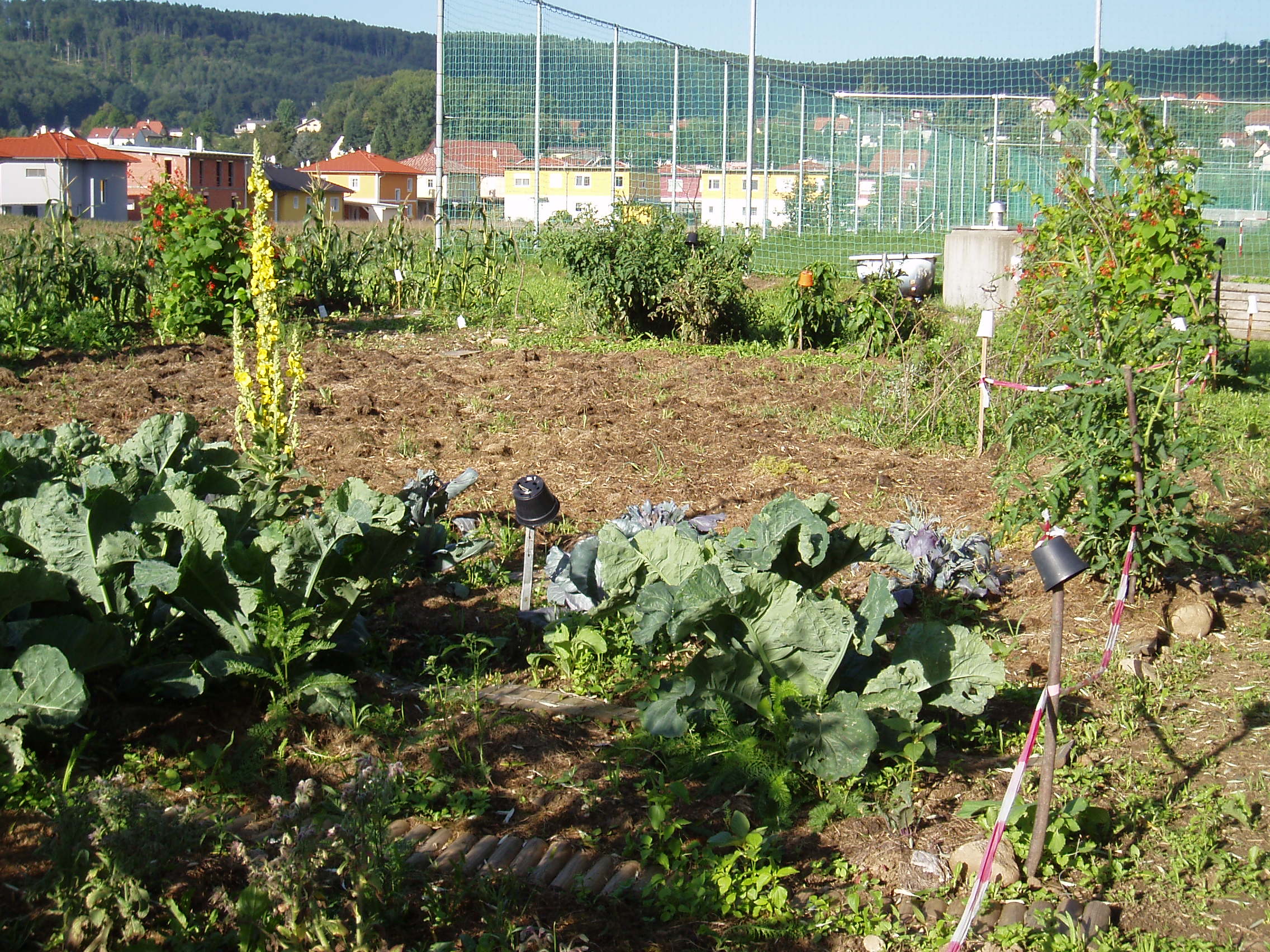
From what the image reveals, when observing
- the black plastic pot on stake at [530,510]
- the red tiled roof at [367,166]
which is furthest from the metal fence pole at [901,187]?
the red tiled roof at [367,166]

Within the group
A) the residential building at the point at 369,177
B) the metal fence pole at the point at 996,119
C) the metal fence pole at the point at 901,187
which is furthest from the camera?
the residential building at the point at 369,177

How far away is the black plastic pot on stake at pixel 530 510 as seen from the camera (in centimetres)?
382

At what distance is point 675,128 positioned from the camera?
1753 cm

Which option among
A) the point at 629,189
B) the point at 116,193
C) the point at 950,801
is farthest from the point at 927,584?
the point at 116,193

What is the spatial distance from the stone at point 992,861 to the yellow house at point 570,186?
14.5 metres

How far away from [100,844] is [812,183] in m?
18.5

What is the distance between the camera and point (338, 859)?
2123 mm

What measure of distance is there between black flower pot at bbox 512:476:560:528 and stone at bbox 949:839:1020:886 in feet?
5.89

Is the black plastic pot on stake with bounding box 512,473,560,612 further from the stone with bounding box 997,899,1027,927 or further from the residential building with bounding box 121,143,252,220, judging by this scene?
Answer: the residential building with bounding box 121,143,252,220

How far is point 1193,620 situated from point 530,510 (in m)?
2.41

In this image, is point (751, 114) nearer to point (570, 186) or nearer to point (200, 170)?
point (570, 186)

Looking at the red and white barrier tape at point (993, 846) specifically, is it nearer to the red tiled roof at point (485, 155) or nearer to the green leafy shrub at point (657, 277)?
the green leafy shrub at point (657, 277)

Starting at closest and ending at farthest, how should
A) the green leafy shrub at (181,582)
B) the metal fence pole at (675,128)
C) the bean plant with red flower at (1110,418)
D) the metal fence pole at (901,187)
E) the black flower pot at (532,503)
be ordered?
1. the green leafy shrub at (181,582)
2. the black flower pot at (532,503)
3. the bean plant with red flower at (1110,418)
4. the metal fence pole at (675,128)
5. the metal fence pole at (901,187)

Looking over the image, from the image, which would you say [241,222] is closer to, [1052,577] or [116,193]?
[1052,577]
